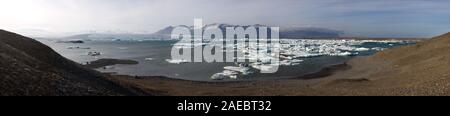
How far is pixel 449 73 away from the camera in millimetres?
19781

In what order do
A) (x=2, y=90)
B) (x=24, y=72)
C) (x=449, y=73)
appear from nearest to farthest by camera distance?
1. (x=2, y=90)
2. (x=24, y=72)
3. (x=449, y=73)

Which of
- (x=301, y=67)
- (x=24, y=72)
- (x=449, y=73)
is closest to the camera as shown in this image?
(x=24, y=72)
